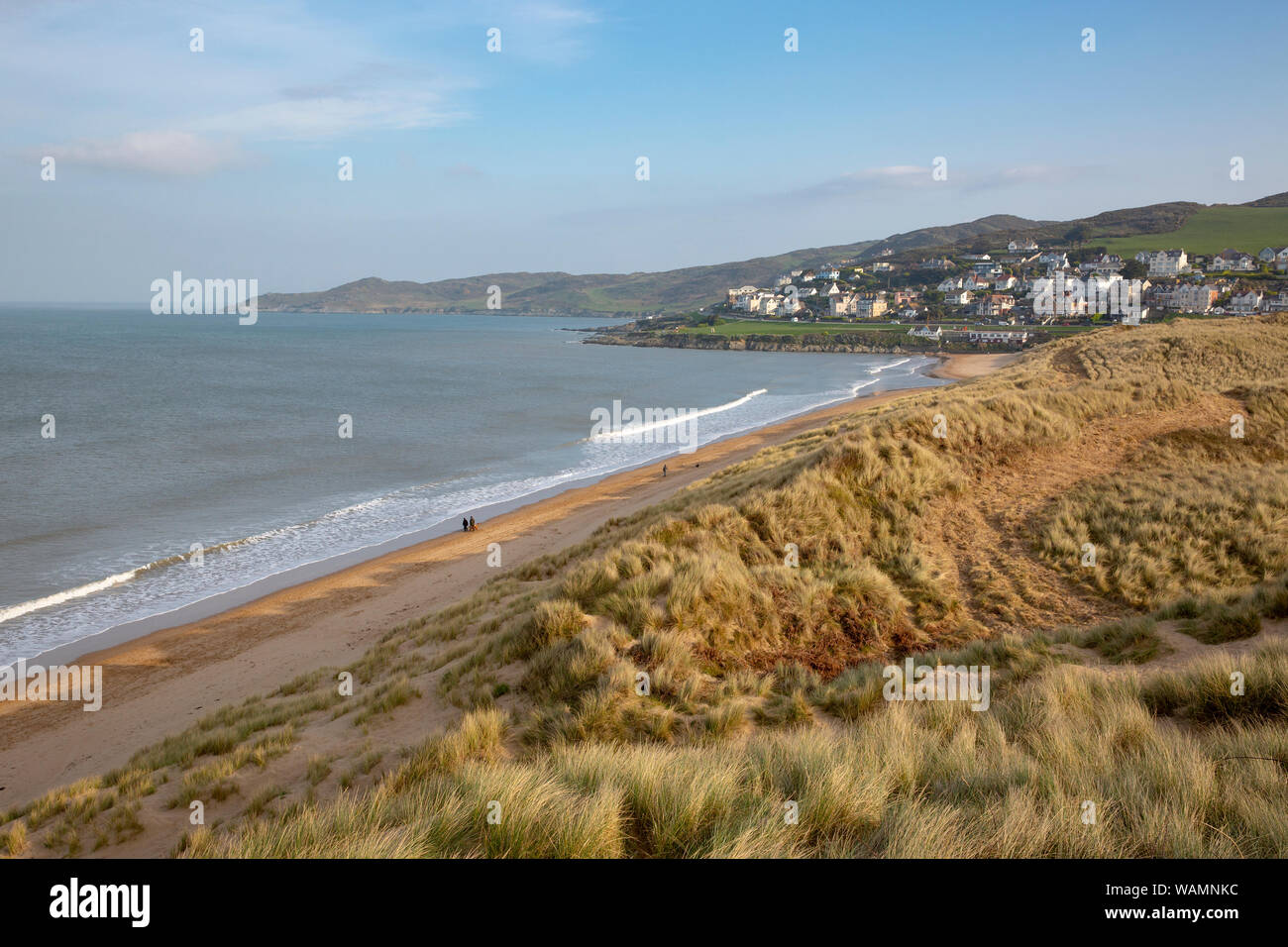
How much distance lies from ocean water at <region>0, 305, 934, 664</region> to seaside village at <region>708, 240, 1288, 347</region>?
34.2 meters

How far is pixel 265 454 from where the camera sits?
33969 millimetres

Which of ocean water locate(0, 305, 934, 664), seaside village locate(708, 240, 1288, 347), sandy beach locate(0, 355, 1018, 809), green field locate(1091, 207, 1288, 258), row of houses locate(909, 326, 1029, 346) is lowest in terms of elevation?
sandy beach locate(0, 355, 1018, 809)

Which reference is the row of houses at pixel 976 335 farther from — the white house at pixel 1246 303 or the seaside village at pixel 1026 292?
the white house at pixel 1246 303

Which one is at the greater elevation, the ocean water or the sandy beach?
the ocean water

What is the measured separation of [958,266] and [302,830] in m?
180

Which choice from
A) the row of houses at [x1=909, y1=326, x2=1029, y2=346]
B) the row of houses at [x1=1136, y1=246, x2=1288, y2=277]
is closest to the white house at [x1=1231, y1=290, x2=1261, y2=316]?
the row of houses at [x1=909, y1=326, x2=1029, y2=346]

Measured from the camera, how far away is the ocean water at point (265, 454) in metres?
19.2

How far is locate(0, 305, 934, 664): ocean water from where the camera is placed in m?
19.2

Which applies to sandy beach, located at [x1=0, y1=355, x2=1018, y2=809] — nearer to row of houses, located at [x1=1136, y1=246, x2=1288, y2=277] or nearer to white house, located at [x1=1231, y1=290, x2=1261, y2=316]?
white house, located at [x1=1231, y1=290, x2=1261, y2=316]

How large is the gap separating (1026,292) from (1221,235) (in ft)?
152

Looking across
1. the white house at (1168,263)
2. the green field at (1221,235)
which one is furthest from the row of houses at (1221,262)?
the green field at (1221,235)

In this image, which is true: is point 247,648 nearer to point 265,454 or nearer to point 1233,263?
point 265,454

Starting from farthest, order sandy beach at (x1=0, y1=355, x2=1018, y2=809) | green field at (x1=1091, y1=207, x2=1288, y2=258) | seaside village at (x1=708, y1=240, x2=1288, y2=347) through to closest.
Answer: green field at (x1=1091, y1=207, x2=1288, y2=258) → seaside village at (x1=708, y1=240, x2=1288, y2=347) → sandy beach at (x1=0, y1=355, x2=1018, y2=809)

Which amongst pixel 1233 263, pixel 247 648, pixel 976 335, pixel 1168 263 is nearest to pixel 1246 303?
pixel 976 335
